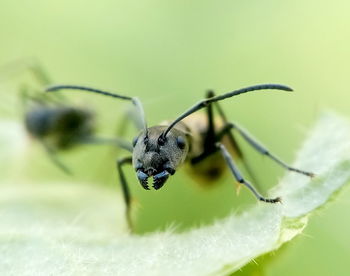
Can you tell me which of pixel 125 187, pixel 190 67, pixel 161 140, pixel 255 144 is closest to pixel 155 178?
pixel 161 140

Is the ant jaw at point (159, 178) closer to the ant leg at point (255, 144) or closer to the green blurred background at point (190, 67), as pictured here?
the ant leg at point (255, 144)

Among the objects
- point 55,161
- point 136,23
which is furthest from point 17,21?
point 55,161

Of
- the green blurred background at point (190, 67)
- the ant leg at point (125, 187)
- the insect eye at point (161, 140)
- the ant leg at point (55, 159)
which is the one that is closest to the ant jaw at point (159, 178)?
the insect eye at point (161, 140)

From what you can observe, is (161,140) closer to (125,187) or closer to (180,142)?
(180,142)

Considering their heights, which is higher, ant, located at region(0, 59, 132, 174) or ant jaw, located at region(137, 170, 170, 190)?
ant jaw, located at region(137, 170, 170, 190)

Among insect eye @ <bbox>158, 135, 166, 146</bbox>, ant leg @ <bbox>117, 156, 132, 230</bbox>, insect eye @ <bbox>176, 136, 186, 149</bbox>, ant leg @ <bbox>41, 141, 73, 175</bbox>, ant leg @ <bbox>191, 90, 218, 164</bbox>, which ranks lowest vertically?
ant leg @ <bbox>41, 141, 73, 175</bbox>

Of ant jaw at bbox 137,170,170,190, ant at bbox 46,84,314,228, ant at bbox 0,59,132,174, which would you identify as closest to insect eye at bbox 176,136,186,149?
ant at bbox 46,84,314,228

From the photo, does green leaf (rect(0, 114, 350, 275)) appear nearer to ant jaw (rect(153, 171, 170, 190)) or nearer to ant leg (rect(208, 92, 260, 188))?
ant jaw (rect(153, 171, 170, 190))

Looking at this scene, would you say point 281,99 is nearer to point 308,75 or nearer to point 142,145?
point 308,75
